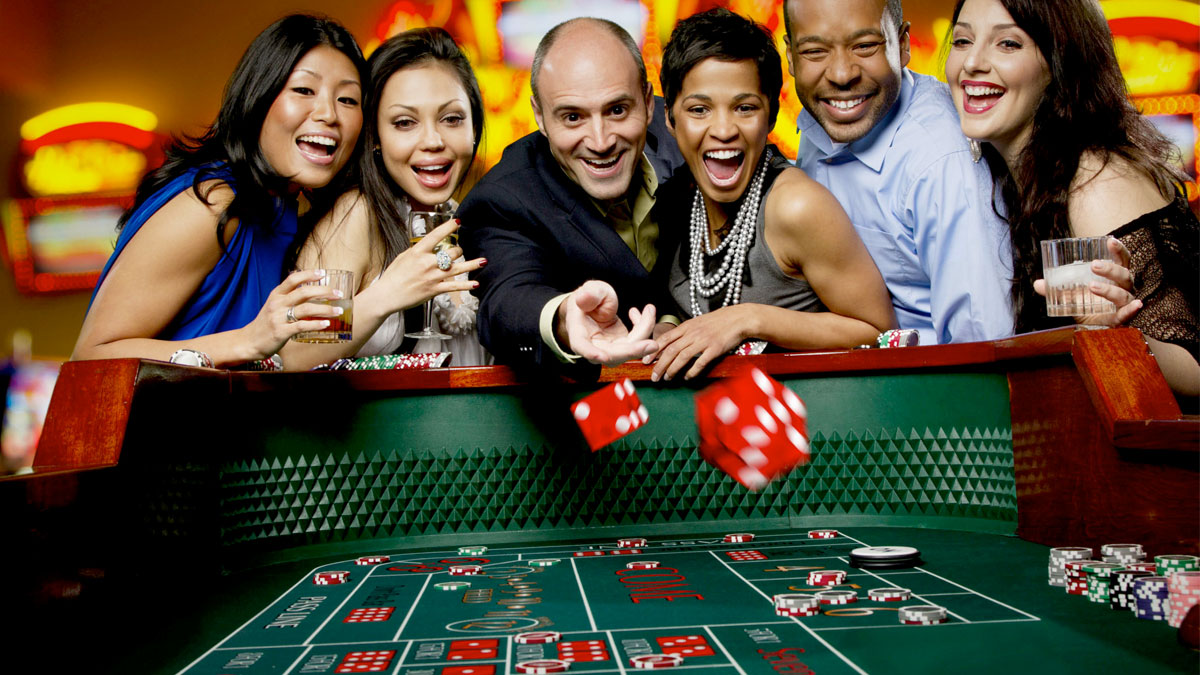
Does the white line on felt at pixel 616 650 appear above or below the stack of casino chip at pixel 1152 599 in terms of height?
below

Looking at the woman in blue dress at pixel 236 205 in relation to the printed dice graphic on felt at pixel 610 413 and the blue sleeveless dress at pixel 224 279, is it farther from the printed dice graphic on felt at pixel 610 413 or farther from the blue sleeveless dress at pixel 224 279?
the printed dice graphic on felt at pixel 610 413

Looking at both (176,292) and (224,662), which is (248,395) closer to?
(176,292)

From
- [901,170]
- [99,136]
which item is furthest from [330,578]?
[99,136]

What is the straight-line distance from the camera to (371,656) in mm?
1417

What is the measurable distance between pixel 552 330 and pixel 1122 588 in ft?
4.29

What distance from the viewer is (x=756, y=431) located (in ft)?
6.46

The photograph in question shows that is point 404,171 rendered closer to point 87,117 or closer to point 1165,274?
point 1165,274

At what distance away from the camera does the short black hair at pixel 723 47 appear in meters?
2.91

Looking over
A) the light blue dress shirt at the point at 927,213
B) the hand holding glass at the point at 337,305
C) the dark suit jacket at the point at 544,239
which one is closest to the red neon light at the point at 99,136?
the dark suit jacket at the point at 544,239

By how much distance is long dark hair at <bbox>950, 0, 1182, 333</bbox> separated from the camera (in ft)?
9.28

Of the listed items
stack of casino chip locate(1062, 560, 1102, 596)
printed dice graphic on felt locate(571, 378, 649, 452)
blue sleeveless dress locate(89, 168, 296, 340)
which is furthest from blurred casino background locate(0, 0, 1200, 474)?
stack of casino chip locate(1062, 560, 1102, 596)

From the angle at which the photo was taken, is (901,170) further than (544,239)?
Yes

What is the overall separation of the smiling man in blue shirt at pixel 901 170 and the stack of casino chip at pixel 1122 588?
155 cm

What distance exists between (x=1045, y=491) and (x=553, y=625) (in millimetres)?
1192
